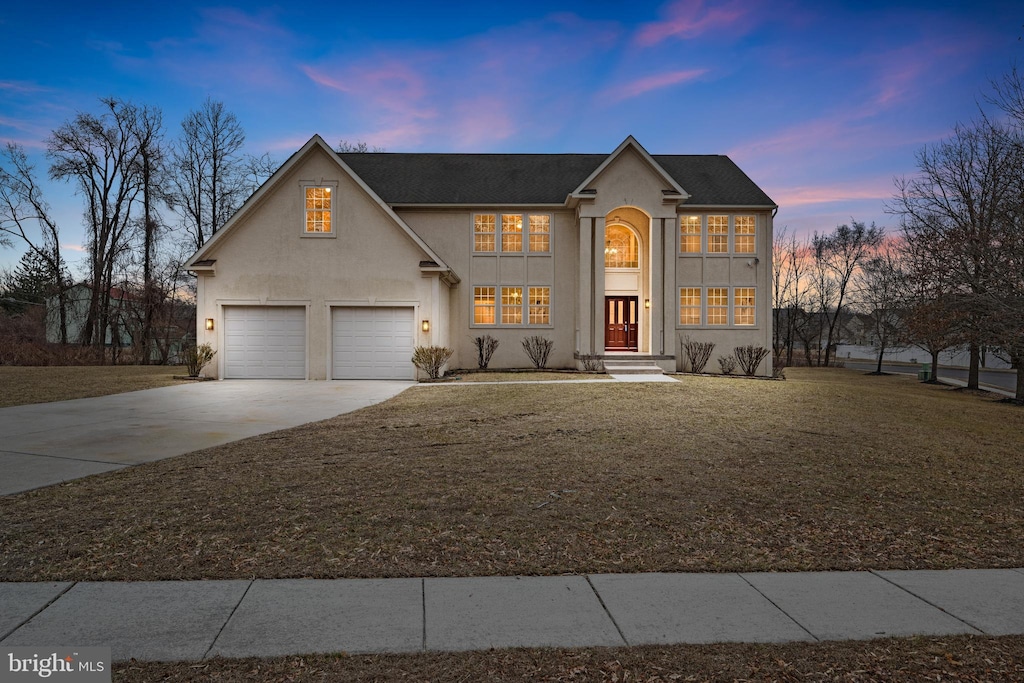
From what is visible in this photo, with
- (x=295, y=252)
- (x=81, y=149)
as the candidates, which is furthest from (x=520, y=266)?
(x=81, y=149)

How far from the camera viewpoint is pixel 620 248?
2141 centimetres

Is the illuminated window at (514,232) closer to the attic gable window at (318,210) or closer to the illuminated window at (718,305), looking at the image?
the attic gable window at (318,210)

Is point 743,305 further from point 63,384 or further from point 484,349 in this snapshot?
point 63,384

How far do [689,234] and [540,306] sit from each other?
661cm

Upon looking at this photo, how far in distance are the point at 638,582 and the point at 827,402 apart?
1079 centimetres

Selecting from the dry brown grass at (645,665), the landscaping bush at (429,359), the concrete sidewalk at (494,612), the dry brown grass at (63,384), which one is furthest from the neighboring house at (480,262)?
the dry brown grass at (645,665)

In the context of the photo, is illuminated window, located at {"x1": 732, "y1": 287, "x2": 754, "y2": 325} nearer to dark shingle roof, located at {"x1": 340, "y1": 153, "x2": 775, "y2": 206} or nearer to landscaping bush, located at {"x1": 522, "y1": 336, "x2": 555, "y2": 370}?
dark shingle roof, located at {"x1": 340, "y1": 153, "x2": 775, "y2": 206}

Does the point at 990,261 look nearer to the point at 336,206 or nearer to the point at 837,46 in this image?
the point at 837,46

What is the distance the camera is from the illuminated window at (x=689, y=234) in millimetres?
20422

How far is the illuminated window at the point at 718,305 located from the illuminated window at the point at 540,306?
6413 millimetres

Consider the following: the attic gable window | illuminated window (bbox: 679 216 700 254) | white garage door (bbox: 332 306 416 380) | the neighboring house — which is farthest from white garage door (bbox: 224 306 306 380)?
illuminated window (bbox: 679 216 700 254)

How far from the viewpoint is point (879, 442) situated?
7.88 metres

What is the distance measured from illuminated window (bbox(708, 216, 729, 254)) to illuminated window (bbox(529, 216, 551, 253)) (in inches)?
253
